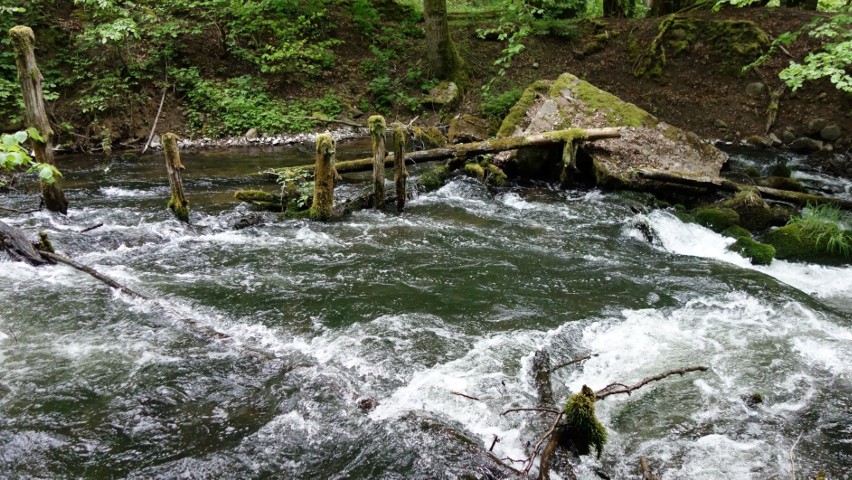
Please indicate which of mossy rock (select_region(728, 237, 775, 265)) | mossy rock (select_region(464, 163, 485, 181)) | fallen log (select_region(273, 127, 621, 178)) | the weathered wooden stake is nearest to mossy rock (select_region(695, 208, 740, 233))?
mossy rock (select_region(728, 237, 775, 265))

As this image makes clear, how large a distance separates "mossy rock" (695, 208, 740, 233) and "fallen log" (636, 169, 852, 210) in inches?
46.5

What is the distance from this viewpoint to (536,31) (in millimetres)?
19250

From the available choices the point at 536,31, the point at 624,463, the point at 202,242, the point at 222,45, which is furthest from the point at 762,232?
the point at 222,45

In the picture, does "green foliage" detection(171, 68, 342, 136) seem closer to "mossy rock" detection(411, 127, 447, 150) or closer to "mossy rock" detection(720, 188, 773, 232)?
"mossy rock" detection(411, 127, 447, 150)

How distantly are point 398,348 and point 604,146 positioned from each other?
7.95 meters

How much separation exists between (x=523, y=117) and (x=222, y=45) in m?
11.5

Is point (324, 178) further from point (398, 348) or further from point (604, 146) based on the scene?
point (604, 146)

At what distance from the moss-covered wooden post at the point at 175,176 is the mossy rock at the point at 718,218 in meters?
8.32

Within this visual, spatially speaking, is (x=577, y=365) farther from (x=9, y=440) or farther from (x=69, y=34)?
(x=69, y=34)

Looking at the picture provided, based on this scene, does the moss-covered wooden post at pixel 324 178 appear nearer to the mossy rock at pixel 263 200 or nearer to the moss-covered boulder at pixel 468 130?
the mossy rock at pixel 263 200

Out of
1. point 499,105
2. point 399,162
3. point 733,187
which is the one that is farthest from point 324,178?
point 499,105

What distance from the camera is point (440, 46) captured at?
17438 millimetres

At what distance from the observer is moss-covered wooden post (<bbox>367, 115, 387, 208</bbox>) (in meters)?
8.24

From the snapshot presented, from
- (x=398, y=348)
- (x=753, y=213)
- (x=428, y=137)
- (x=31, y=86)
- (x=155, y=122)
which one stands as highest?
(x=31, y=86)
